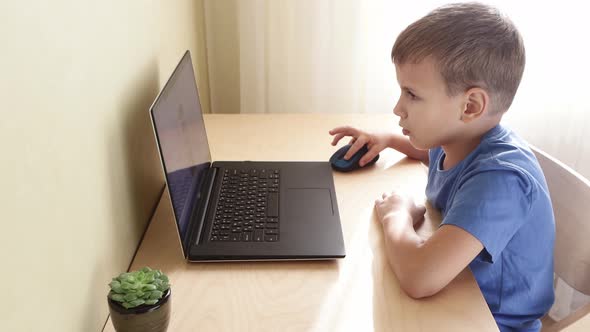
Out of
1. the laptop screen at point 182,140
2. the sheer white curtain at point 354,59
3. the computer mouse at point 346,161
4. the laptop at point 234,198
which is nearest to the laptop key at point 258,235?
the laptop at point 234,198

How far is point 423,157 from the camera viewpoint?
4.57ft

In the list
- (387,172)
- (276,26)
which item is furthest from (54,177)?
(276,26)

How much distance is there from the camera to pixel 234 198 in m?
1.14

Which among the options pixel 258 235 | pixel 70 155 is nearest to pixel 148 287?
pixel 70 155

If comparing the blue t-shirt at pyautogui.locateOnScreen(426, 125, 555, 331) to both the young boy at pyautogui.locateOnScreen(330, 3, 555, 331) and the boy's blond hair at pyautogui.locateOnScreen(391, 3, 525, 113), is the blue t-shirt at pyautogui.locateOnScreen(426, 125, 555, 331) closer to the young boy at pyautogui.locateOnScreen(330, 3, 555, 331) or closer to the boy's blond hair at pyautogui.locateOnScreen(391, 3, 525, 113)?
the young boy at pyautogui.locateOnScreen(330, 3, 555, 331)

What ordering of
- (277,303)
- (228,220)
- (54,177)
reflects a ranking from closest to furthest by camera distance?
1. (54,177)
2. (277,303)
3. (228,220)

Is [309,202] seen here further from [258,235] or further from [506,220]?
[506,220]

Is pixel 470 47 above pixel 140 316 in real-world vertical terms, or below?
above

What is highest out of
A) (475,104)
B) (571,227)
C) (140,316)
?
(475,104)

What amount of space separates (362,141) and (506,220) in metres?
0.47

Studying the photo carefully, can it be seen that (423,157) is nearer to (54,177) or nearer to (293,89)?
(293,89)

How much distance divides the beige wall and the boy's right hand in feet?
1.53

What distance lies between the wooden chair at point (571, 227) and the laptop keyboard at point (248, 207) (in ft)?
1.86

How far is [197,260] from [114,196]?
0.17 meters
